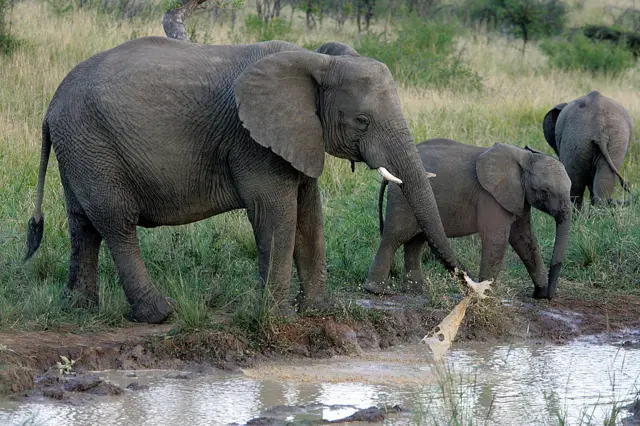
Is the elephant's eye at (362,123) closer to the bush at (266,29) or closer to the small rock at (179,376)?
the small rock at (179,376)

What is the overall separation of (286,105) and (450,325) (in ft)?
4.84

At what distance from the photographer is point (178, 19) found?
9.51 m

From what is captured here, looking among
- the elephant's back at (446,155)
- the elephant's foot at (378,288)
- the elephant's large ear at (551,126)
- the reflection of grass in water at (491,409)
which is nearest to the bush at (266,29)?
the elephant's large ear at (551,126)

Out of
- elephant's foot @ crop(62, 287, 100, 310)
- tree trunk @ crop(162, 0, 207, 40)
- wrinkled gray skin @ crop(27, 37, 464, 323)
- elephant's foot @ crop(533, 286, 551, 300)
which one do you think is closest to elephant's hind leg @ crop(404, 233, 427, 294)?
elephant's foot @ crop(533, 286, 551, 300)

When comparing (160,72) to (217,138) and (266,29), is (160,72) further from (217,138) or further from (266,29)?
(266,29)

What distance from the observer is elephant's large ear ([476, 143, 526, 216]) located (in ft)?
22.8

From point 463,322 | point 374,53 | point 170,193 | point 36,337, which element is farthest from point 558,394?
point 374,53

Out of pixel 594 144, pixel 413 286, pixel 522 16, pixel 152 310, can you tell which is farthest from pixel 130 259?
pixel 522 16

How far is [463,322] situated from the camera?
655 centimetres

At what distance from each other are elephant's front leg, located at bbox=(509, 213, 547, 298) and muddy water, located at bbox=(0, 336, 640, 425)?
88 cm

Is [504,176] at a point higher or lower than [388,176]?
lower

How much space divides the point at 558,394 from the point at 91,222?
8.65 feet

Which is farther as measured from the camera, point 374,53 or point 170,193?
point 374,53

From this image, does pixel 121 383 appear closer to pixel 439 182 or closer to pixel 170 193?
pixel 170 193
